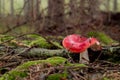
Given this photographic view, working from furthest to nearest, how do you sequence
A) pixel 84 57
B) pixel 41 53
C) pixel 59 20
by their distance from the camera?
1. pixel 59 20
2. pixel 41 53
3. pixel 84 57

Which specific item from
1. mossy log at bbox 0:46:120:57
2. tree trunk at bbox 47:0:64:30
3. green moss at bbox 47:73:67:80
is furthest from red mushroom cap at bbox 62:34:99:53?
tree trunk at bbox 47:0:64:30

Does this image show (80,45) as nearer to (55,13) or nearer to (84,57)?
(84,57)

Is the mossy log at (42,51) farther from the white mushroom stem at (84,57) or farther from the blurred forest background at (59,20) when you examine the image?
the blurred forest background at (59,20)

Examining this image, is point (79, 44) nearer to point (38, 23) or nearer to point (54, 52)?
point (54, 52)

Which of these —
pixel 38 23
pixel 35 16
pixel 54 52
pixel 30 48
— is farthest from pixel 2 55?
pixel 38 23

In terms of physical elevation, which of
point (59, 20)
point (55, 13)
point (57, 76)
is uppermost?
point (55, 13)

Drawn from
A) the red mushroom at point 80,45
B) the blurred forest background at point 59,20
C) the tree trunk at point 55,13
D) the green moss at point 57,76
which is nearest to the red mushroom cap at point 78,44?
the red mushroom at point 80,45

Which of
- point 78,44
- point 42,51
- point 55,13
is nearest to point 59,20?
point 55,13

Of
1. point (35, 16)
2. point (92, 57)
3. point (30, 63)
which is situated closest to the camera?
point (30, 63)
